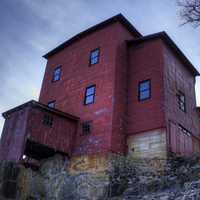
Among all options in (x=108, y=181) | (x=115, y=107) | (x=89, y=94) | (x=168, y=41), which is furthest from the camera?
(x=168, y=41)

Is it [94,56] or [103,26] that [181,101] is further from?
[103,26]

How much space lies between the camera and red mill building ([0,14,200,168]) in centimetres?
2033

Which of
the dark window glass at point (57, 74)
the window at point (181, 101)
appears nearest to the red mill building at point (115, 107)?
the window at point (181, 101)

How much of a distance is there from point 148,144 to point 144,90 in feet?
13.5

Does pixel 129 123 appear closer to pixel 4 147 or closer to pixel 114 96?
pixel 114 96

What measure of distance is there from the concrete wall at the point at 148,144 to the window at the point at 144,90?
270cm

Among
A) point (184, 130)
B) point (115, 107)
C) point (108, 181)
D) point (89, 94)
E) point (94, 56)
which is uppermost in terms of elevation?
point (94, 56)

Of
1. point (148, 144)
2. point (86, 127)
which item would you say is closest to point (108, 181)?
point (148, 144)

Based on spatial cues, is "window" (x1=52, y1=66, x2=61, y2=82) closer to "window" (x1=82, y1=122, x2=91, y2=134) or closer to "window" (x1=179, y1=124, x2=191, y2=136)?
"window" (x1=82, y1=122, x2=91, y2=134)

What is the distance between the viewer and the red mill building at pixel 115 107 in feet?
66.7

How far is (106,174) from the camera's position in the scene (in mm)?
18922

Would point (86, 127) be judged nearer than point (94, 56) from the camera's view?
Yes

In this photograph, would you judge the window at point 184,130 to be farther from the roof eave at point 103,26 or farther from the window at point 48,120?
the window at point 48,120

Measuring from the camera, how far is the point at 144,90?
71.9 ft
